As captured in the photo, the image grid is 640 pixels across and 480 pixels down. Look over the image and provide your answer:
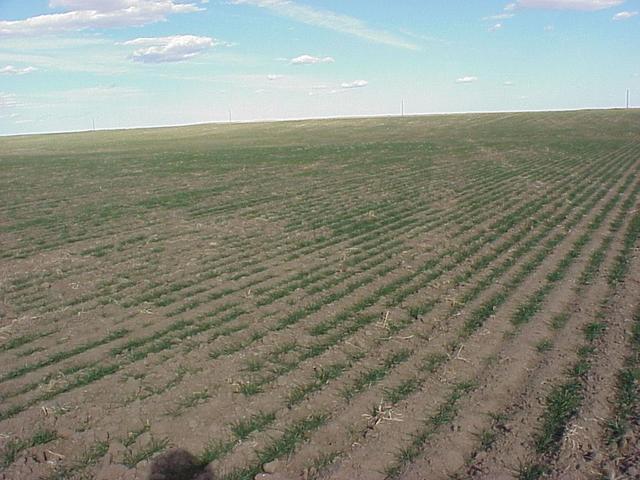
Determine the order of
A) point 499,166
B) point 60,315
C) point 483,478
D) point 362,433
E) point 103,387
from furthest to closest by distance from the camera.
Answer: point 499,166 < point 60,315 < point 103,387 < point 362,433 < point 483,478

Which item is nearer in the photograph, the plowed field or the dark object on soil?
the dark object on soil

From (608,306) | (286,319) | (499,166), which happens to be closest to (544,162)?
(499,166)

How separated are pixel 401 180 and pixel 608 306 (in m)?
16.9

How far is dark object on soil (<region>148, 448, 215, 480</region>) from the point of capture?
4.55 metres

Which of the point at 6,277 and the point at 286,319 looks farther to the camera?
the point at 6,277

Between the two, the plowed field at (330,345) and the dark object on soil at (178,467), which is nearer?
the dark object on soil at (178,467)

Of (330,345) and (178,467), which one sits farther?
(330,345)

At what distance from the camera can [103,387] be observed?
6055mm

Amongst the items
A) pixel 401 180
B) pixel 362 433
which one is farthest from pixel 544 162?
pixel 362 433

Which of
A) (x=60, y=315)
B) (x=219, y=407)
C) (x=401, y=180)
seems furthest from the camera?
(x=401, y=180)

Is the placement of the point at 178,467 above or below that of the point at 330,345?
below

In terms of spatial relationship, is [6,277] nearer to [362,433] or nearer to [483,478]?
[362,433]

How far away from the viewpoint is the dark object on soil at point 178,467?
455 centimetres

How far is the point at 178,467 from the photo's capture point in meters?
4.67
